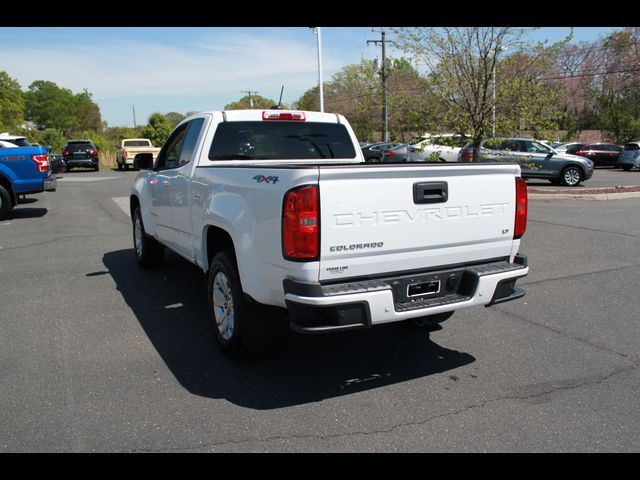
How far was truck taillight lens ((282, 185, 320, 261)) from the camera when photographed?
10.5 feet

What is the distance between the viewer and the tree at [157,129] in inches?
1859

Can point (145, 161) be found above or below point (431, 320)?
above

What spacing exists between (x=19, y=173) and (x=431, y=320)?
10851mm

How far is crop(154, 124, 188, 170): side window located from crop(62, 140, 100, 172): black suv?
88.5 feet

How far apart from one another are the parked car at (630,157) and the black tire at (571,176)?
11570mm

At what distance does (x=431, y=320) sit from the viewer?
194 inches

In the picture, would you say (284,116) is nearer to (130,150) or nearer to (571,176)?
(571,176)

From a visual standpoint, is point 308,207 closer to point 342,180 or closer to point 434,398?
point 342,180

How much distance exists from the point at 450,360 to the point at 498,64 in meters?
11.7

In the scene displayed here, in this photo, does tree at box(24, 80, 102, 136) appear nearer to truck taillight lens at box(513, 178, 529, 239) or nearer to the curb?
the curb

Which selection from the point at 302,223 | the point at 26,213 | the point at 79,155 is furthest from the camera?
the point at 79,155

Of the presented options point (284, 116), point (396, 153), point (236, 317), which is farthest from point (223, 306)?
point (396, 153)

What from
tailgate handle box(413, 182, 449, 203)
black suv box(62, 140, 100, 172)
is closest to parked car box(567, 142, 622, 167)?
black suv box(62, 140, 100, 172)
